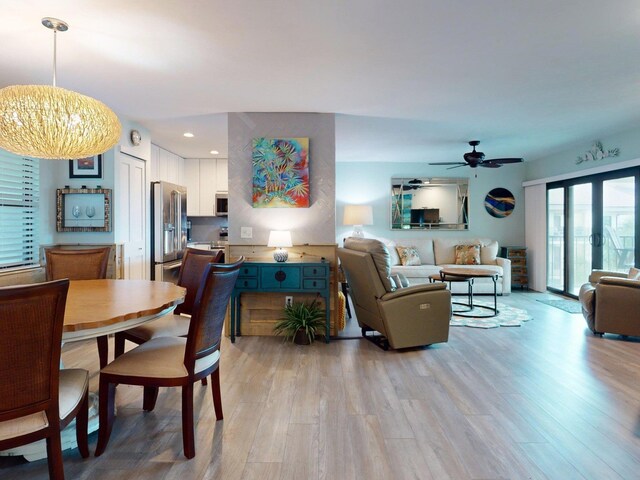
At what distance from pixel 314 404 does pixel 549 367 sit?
2005 mm

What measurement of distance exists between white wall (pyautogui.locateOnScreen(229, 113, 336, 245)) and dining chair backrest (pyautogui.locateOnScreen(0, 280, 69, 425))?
2.71 m

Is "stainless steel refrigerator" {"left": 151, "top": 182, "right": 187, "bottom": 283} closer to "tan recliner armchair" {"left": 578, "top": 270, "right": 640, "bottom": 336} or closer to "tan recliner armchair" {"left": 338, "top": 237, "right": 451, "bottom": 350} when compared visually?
"tan recliner armchair" {"left": 338, "top": 237, "right": 451, "bottom": 350}

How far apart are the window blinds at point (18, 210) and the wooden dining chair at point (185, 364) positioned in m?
2.34

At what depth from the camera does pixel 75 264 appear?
9.70ft

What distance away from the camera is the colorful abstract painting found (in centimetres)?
396

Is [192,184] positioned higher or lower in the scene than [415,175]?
lower

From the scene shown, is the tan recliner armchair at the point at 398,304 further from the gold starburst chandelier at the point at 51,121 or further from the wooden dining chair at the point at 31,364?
the wooden dining chair at the point at 31,364

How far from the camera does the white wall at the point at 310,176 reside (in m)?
4.01

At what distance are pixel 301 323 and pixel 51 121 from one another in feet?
8.34

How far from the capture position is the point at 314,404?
2.44m

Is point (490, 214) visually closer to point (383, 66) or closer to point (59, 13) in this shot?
point (383, 66)

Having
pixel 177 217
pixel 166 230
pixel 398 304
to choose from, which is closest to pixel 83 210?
pixel 166 230

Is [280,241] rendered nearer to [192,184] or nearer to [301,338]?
[301,338]

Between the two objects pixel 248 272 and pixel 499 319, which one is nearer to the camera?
pixel 248 272
